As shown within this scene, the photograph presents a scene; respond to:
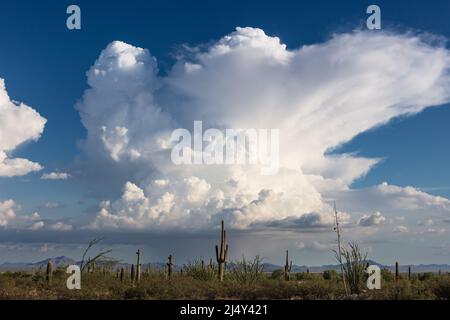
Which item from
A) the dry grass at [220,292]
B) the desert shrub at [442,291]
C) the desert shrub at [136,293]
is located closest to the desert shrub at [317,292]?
the dry grass at [220,292]

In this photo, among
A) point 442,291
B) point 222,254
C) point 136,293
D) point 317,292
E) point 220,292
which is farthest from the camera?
point 222,254

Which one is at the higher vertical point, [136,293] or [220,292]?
[220,292]

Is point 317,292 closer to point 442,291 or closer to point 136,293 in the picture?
point 442,291

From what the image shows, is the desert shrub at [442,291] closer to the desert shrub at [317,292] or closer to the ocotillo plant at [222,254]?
the desert shrub at [317,292]

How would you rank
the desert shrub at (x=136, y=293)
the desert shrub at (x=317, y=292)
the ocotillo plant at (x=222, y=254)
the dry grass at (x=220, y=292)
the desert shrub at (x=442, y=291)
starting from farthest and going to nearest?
the ocotillo plant at (x=222, y=254)
the desert shrub at (x=136, y=293)
the desert shrub at (x=442, y=291)
the desert shrub at (x=317, y=292)
the dry grass at (x=220, y=292)

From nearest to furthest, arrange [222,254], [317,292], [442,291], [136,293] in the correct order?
[317,292], [442,291], [136,293], [222,254]

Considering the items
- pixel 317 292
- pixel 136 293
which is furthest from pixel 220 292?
pixel 317 292

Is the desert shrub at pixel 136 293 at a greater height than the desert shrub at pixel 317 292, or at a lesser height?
lesser

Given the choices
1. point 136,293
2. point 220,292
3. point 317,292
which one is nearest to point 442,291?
point 317,292


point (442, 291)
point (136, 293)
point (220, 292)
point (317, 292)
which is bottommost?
point (136, 293)

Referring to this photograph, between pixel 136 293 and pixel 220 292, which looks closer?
pixel 220 292
